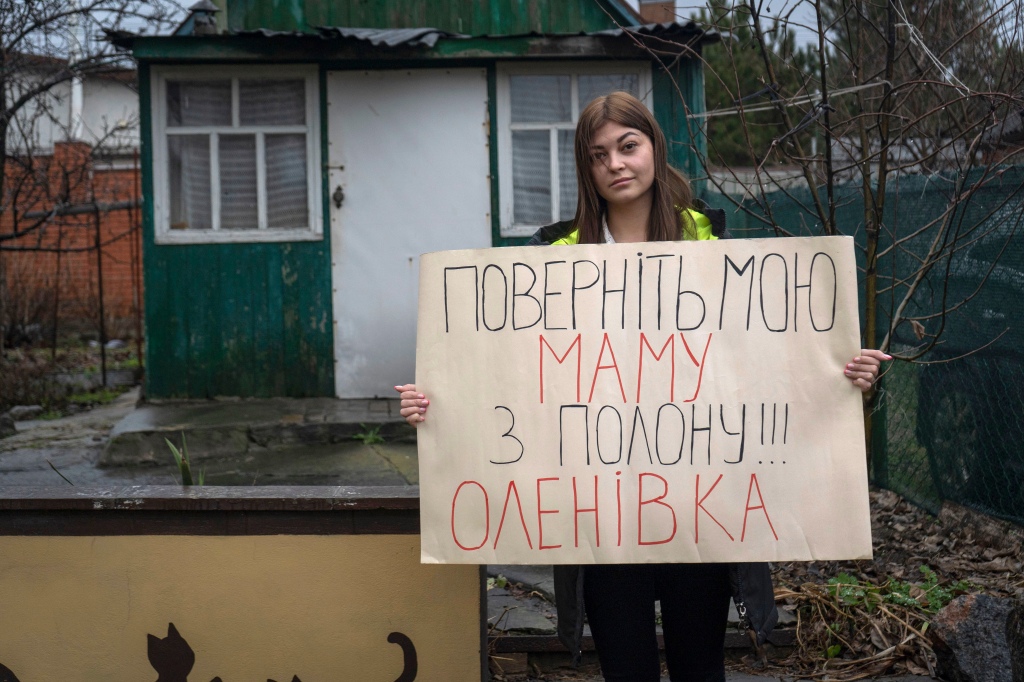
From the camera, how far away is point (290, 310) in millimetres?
7688

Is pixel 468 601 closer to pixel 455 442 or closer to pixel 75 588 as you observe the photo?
pixel 455 442

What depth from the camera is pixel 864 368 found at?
230cm

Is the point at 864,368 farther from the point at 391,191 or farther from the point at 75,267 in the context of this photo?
the point at 75,267

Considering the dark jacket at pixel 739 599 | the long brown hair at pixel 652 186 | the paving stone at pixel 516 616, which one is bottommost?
the paving stone at pixel 516 616

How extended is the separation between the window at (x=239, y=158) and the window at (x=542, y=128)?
59.8 inches

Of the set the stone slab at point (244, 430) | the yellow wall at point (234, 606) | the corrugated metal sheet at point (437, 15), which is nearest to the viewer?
the yellow wall at point (234, 606)

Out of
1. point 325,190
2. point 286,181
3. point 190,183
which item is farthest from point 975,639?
point 190,183

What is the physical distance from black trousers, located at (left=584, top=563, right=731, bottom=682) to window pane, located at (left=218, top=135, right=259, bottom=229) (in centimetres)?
607

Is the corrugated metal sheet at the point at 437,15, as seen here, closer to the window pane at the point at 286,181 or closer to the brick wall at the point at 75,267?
the window pane at the point at 286,181

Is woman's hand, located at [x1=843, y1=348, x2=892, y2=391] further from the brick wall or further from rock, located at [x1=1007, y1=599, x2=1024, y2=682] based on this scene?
the brick wall

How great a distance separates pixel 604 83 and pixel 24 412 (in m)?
5.90

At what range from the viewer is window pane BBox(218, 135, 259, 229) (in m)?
7.74

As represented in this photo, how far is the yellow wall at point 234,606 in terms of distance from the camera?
2832mm

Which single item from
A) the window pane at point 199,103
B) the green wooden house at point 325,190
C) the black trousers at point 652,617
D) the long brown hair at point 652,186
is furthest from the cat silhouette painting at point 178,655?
the window pane at point 199,103
